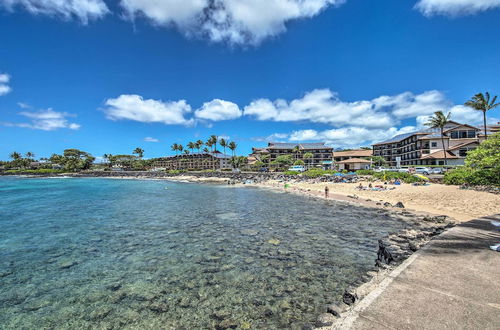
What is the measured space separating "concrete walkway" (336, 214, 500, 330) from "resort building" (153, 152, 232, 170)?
4349 inches

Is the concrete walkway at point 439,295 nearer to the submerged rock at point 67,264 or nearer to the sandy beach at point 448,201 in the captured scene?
the submerged rock at point 67,264

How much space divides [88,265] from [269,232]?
31.1 ft

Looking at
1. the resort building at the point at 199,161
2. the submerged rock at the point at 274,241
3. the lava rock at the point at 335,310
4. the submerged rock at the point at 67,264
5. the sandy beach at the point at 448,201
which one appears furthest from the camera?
the resort building at the point at 199,161

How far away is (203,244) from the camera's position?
1182cm

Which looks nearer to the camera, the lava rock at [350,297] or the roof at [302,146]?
the lava rock at [350,297]

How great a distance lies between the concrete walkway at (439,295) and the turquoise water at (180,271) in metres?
2.32

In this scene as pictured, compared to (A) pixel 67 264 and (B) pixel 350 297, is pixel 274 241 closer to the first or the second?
(B) pixel 350 297

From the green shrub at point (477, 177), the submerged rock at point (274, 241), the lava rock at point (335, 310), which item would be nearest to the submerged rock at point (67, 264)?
the submerged rock at point (274, 241)

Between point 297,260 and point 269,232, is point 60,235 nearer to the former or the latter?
point 269,232

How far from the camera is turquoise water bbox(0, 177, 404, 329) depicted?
6227 mm

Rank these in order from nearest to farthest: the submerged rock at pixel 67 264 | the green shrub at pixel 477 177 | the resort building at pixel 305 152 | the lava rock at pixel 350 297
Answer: the lava rock at pixel 350 297 → the submerged rock at pixel 67 264 → the green shrub at pixel 477 177 → the resort building at pixel 305 152

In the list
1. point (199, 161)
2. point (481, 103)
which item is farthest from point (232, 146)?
point (481, 103)

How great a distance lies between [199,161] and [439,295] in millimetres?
121104

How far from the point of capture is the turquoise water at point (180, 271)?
20.4ft
